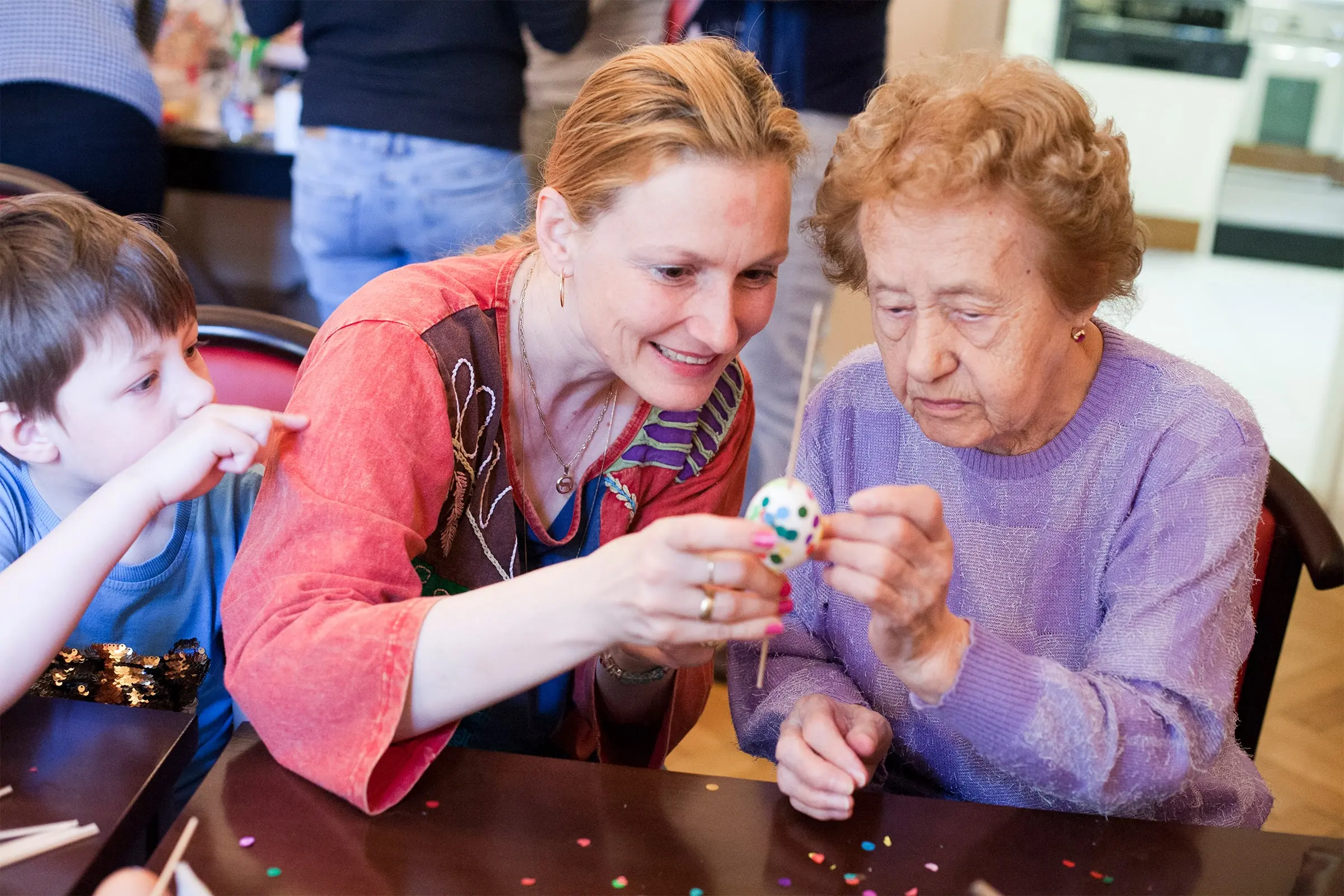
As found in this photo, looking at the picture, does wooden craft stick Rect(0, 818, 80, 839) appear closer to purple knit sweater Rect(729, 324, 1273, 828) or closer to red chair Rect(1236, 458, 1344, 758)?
purple knit sweater Rect(729, 324, 1273, 828)

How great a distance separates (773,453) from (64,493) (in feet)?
5.76

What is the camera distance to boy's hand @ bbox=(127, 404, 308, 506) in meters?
1.26

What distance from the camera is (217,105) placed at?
150 inches

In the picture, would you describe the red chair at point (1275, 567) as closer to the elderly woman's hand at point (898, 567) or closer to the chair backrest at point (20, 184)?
the elderly woman's hand at point (898, 567)

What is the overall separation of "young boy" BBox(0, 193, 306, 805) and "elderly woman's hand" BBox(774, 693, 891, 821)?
63 centimetres

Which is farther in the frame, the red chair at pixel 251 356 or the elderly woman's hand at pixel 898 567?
the red chair at pixel 251 356

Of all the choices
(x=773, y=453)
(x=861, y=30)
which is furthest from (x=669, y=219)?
(x=773, y=453)

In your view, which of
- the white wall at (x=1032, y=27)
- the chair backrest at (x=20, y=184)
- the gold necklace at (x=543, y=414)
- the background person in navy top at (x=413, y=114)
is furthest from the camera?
the white wall at (x=1032, y=27)

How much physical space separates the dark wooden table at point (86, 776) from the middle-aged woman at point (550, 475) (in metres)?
0.09

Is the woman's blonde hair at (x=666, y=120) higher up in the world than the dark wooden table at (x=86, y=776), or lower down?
higher up

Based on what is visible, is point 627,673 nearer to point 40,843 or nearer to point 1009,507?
point 1009,507

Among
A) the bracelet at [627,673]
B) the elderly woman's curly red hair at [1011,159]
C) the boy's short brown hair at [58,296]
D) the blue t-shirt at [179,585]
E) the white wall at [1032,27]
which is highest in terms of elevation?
the white wall at [1032,27]

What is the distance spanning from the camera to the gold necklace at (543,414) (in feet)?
4.91

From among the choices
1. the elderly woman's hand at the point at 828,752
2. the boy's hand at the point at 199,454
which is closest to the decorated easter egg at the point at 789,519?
the elderly woman's hand at the point at 828,752
